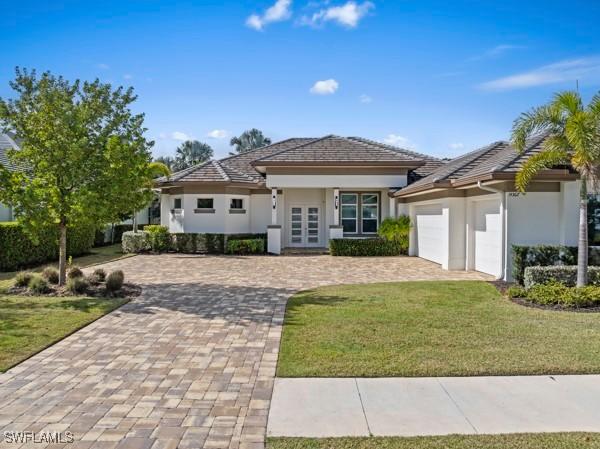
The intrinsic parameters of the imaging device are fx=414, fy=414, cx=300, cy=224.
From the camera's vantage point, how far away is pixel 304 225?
947 inches

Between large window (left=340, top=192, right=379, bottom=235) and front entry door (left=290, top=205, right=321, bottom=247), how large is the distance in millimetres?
1764

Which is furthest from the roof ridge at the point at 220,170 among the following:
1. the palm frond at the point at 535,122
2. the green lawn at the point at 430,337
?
the palm frond at the point at 535,122

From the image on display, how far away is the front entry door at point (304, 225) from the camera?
78.8 ft

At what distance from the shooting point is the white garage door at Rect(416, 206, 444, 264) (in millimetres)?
16969

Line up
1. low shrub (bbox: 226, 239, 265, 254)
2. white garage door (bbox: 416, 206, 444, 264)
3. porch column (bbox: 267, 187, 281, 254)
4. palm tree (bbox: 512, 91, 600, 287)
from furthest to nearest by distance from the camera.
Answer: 1. porch column (bbox: 267, 187, 281, 254)
2. low shrub (bbox: 226, 239, 265, 254)
3. white garage door (bbox: 416, 206, 444, 264)
4. palm tree (bbox: 512, 91, 600, 287)

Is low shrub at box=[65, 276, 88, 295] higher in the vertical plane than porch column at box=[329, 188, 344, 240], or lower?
lower

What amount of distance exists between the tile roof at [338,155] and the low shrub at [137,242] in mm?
6955

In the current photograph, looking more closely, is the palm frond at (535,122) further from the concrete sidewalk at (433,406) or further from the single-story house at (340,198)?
the concrete sidewalk at (433,406)

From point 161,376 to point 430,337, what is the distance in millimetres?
4337

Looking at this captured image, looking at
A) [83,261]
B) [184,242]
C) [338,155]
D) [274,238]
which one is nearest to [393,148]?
[338,155]

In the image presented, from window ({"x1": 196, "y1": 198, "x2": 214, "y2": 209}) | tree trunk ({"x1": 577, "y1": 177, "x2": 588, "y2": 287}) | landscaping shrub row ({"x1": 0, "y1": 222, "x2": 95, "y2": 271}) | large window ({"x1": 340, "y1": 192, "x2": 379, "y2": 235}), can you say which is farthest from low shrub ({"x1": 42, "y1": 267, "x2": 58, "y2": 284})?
large window ({"x1": 340, "y1": 192, "x2": 379, "y2": 235})

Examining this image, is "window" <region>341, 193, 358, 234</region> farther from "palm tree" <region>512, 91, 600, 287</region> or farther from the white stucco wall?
"palm tree" <region>512, 91, 600, 287</region>

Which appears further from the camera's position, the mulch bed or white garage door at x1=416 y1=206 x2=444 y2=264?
white garage door at x1=416 y1=206 x2=444 y2=264

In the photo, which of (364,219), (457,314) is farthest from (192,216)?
(457,314)
